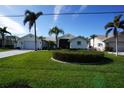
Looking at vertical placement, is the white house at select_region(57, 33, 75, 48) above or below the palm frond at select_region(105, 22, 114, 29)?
below

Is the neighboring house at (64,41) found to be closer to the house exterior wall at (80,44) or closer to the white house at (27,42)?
the house exterior wall at (80,44)

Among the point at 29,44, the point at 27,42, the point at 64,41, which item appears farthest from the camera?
the point at 64,41

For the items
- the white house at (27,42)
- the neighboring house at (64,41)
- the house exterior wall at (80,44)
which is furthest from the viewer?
the neighboring house at (64,41)

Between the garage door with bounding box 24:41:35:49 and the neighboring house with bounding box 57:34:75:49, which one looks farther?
the neighboring house with bounding box 57:34:75:49

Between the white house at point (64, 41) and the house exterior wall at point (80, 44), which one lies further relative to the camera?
the white house at point (64, 41)

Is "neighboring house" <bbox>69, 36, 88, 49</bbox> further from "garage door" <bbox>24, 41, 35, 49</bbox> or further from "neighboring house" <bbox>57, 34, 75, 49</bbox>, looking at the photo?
"garage door" <bbox>24, 41, 35, 49</bbox>

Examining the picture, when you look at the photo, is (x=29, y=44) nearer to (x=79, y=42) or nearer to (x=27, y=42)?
(x=27, y=42)

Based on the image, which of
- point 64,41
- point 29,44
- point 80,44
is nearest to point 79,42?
point 80,44

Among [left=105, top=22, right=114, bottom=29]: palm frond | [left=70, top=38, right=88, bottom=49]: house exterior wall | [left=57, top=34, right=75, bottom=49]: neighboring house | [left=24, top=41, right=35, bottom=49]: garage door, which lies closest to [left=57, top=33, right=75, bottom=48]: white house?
[left=57, top=34, right=75, bottom=49]: neighboring house

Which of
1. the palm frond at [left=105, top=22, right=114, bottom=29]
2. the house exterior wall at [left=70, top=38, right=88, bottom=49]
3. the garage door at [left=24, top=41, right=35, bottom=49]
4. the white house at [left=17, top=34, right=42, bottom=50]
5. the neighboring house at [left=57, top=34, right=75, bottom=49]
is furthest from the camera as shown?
the neighboring house at [left=57, top=34, right=75, bottom=49]

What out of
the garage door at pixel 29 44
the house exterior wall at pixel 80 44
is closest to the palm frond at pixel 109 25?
the house exterior wall at pixel 80 44

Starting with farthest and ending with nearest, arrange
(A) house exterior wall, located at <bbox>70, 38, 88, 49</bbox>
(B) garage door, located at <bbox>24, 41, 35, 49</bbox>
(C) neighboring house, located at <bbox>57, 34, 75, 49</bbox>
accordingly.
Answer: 1. (C) neighboring house, located at <bbox>57, 34, 75, 49</bbox>
2. (B) garage door, located at <bbox>24, 41, 35, 49</bbox>
3. (A) house exterior wall, located at <bbox>70, 38, 88, 49</bbox>
